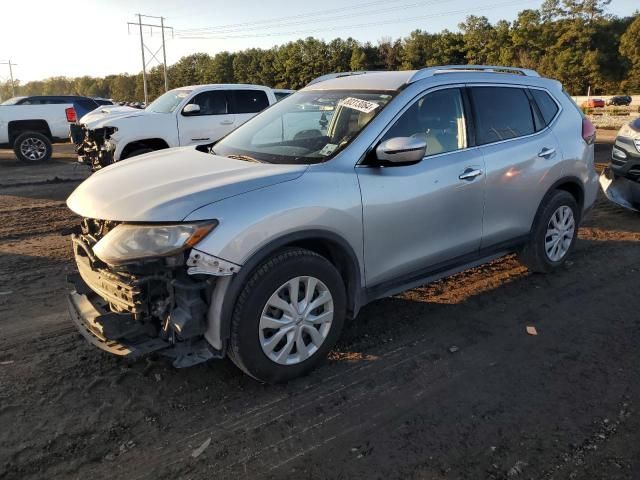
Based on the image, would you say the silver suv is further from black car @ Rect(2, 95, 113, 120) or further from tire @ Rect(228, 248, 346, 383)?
black car @ Rect(2, 95, 113, 120)

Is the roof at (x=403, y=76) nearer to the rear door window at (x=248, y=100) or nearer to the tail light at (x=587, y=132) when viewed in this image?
the tail light at (x=587, y=132)

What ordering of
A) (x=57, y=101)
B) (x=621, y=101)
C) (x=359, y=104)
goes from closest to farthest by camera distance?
(x=359, y=104) → (x=57, y=101) → (x=621, y=101)

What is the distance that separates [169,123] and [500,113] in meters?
7.02

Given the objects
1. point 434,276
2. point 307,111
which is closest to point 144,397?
point 434,276

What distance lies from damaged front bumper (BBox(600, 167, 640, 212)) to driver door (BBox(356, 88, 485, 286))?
13.0ft

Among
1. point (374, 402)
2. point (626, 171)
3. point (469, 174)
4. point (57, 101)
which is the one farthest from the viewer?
point (57, 101)

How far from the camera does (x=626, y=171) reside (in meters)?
6.93

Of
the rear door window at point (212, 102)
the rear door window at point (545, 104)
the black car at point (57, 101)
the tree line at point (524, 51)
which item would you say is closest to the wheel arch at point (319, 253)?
the rear door window at point (545, 104)

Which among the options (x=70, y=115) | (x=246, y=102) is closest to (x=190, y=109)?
(x=246, y=102)

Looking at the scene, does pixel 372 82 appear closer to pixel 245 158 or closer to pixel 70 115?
pixel 245 158

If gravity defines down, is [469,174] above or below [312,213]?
above

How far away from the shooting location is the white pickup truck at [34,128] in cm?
1364

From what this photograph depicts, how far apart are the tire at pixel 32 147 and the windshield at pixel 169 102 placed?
5295 mm

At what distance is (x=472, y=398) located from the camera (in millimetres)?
3059
